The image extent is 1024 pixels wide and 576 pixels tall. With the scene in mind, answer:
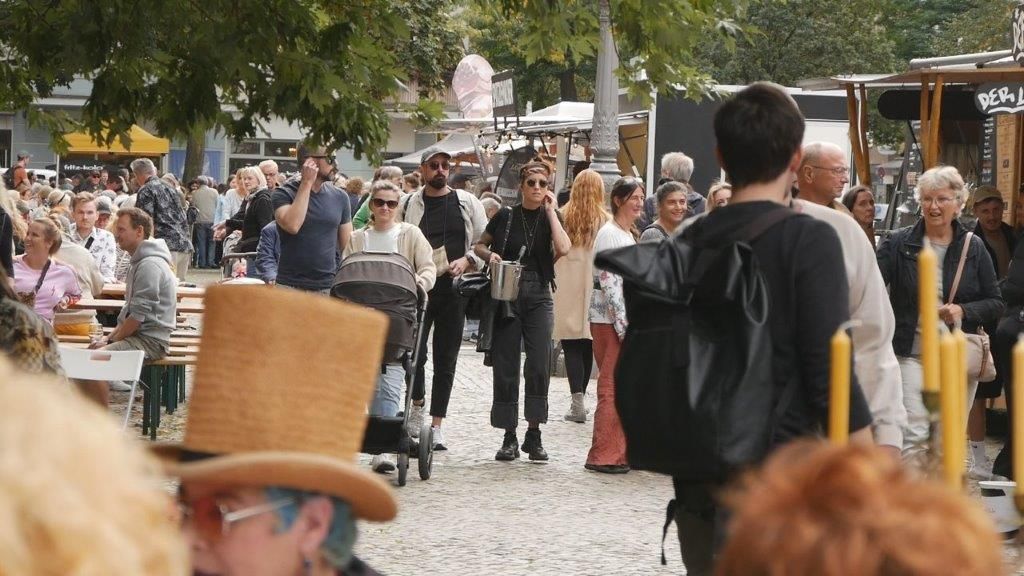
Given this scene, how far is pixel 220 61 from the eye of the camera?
25.8ft

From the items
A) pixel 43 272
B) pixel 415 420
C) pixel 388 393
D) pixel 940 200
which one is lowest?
pixel 415 420

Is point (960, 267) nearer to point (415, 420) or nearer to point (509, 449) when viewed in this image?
point (509, 449)

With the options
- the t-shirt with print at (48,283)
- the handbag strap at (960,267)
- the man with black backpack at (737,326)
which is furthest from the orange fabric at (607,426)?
the man with black backpack at (737,326)

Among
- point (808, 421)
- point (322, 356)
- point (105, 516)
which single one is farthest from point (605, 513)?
point (105, 516)

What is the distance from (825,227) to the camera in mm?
3582

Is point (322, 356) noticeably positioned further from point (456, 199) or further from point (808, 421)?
point (456, 199)

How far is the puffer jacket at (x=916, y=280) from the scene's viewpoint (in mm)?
9094

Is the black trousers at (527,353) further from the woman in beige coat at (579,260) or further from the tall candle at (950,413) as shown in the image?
the tall candle at (950,413)

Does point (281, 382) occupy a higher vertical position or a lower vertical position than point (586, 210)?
lower

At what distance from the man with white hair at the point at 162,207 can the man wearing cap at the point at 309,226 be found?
33.5ft

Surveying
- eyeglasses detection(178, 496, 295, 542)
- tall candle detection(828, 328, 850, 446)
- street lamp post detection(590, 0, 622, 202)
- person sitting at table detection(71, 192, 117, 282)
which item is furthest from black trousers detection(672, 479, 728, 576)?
street lamp post detection(590, 0, 622, 202)

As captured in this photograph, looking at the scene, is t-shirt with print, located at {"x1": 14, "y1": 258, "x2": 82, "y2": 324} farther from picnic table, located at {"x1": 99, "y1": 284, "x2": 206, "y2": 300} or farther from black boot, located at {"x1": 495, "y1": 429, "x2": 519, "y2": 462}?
black boot, located at {"x1": 495, "y1": 429, "x2": 519, "y2": 462}

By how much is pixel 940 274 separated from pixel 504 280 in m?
3.05

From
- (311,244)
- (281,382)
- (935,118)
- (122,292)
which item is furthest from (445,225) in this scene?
(281,382)
